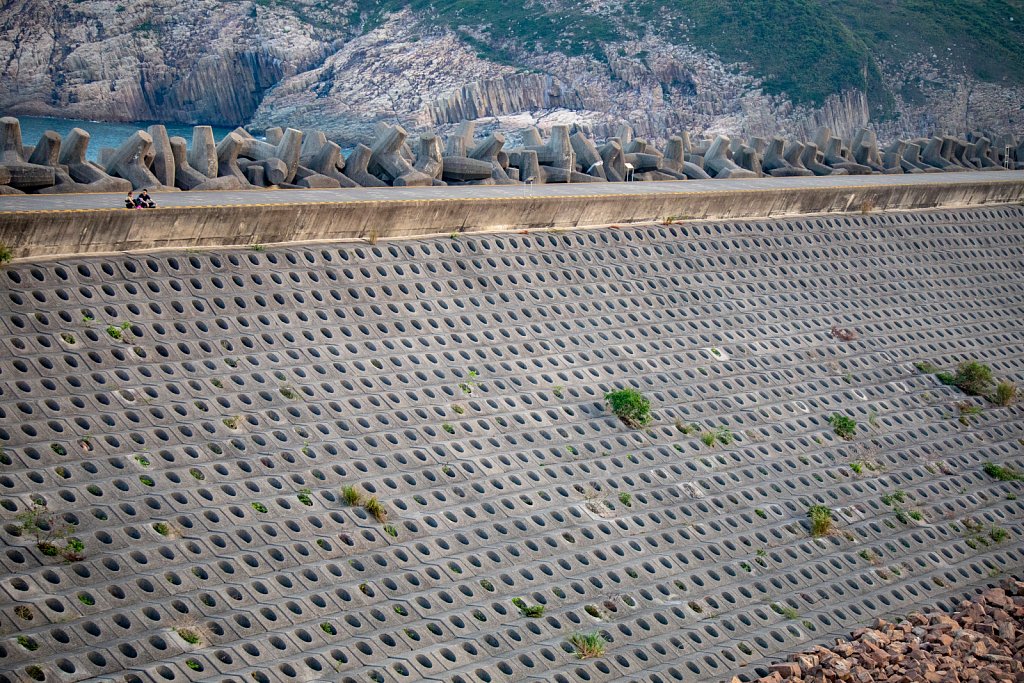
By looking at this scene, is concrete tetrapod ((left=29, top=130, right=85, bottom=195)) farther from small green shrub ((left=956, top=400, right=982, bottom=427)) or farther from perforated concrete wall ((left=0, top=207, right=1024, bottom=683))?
small green shrub ((left=956, top=400, right=982, bottom=427))

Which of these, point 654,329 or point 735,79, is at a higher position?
point 654,329

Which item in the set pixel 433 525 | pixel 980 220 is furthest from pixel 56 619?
pixel 980 220

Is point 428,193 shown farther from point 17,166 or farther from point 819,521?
point 819,521

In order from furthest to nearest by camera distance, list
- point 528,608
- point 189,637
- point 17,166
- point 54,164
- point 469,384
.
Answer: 1. point 54,164
2. point 469,384
3. point 17,166
4. point 528,608
5. point 189,637

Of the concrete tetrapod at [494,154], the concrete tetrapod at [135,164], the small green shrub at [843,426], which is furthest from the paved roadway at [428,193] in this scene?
the small green shrub at [843,426]

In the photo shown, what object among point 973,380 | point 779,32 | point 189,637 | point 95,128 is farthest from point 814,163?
point 779,32

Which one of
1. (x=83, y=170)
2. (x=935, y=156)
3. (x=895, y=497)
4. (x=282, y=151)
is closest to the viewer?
(x=83, y=170)

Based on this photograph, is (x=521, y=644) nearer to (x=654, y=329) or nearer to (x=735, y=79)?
(x=654, y=329)
